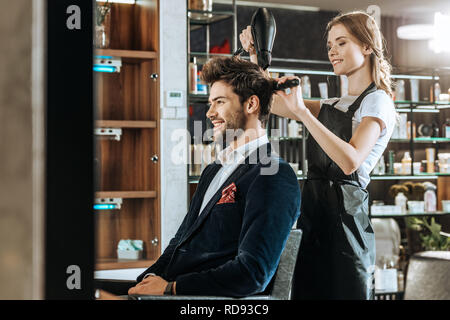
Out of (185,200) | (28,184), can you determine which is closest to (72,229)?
(28,184)

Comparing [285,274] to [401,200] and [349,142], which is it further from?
[401,200]

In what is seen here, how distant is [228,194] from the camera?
1.60 meters

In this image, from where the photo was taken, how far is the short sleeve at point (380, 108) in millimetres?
1919

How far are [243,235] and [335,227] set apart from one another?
0.58 meters

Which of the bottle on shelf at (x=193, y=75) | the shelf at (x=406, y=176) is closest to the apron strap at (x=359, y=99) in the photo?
the bottle on shelf at (x=193, y=75)

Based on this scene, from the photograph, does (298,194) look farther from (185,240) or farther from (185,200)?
(185,200)

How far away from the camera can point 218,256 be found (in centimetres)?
159

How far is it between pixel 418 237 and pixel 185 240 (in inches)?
94.4

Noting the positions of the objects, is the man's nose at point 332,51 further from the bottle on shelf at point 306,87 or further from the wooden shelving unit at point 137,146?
the bottle on shelf at point 306,87

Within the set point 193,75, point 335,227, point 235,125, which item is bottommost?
point 335,227

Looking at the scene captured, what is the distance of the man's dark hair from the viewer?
1.75m

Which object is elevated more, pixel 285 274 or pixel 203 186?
pixel 203 186

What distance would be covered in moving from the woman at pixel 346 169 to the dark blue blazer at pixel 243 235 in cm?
38

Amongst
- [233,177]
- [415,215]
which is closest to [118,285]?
[233,177]
